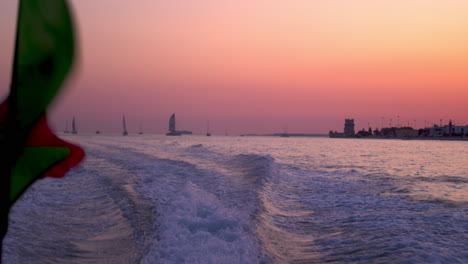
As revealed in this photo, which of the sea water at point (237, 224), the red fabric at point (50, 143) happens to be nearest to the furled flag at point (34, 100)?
the red fabric at point (50, 143)

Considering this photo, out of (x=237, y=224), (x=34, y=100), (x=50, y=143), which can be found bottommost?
(x=237, y=224)

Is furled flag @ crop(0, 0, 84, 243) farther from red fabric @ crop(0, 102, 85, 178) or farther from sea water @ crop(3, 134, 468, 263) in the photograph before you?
sea water @ crop(3, 134, 468, 263)

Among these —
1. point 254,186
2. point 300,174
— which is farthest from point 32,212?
point 300,174

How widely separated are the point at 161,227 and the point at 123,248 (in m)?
0.81

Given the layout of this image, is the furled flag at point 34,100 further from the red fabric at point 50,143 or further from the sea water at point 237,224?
the sea water at point 237,224

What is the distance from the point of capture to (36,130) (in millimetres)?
1386

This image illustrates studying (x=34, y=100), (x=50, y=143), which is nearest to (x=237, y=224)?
(x=50, y=143)

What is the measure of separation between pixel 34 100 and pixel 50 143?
0.18 m

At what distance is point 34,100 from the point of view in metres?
1.33

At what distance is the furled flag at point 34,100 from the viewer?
4.00ft

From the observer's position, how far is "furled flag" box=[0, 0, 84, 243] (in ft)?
4.00

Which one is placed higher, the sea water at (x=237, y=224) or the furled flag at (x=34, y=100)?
the furled flag at (x=34, y=100)

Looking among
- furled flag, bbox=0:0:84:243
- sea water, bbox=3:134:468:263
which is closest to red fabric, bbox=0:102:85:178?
furled flag, bbox=0:0:84:243

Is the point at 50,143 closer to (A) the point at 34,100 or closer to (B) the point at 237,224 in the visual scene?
(A) the point at 34,100
